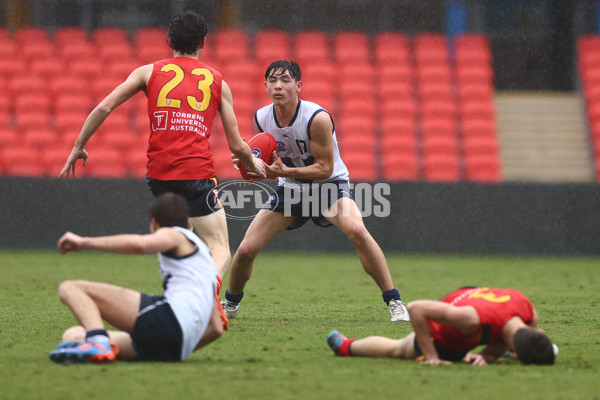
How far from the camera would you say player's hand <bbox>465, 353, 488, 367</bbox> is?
200 inches

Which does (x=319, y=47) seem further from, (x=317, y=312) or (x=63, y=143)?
(x=317, y=312)

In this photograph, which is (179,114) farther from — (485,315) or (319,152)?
(485,315)

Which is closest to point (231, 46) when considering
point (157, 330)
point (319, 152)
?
point (319, 152)

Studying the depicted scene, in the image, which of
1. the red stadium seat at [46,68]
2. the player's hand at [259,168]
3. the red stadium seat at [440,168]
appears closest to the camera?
the player's hand at [259,168]

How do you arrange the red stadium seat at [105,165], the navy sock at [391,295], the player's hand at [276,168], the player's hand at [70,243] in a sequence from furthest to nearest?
the red stadium seat at [105,165] < the navy sock at [391,295] < the player's hand at [276,168] < the player's hand at [70,243]

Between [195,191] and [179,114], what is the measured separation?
568 millimetres

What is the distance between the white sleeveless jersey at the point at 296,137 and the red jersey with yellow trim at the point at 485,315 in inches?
99.5

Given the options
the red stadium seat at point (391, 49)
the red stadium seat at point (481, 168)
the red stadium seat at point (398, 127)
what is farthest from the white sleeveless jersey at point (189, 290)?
the red stadium seat at point (391, 49)

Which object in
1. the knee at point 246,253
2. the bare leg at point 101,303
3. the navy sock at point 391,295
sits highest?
the knee at point 246,253

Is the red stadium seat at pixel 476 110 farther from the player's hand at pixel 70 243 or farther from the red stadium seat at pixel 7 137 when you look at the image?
the player's hand at pixel 70 243

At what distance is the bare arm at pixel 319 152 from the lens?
7160 mm

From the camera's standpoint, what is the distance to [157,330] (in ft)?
15.9

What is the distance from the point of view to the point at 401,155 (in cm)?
1546

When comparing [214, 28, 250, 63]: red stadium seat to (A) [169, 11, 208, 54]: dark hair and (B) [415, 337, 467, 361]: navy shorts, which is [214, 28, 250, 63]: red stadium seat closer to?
(A) [169, 11, 208, 54]: dark hair
